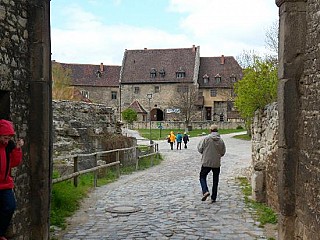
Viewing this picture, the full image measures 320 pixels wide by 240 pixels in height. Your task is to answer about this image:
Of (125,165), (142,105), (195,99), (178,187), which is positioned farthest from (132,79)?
(178,187)

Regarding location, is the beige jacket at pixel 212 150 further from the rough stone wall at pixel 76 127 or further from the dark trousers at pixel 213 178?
the rough stone wall at pixel 76 127

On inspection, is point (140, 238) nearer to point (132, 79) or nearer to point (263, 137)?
point (263, 137)

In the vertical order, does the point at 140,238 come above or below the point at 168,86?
below

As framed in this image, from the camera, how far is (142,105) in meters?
70.9

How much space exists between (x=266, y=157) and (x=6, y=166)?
6441mm

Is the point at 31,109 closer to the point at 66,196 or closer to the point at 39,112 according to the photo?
the point at 39,112

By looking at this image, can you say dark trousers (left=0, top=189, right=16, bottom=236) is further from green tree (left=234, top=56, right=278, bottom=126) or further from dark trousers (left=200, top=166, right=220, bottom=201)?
green tree (left=234, top=56, right=278, bottom=126)

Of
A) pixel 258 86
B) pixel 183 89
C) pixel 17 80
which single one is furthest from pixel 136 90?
pixel 17 80

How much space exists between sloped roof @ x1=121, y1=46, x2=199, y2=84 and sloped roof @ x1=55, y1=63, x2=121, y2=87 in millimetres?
2544

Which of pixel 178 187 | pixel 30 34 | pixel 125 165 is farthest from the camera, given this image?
pixel 125 165

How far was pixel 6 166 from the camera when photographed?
5.20m

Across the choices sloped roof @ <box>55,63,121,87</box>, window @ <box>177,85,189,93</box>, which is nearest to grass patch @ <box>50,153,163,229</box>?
window @ <box>177,85,189,93</box>

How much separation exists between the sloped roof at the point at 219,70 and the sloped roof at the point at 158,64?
204cm

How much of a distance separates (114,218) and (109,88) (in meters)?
64.6
